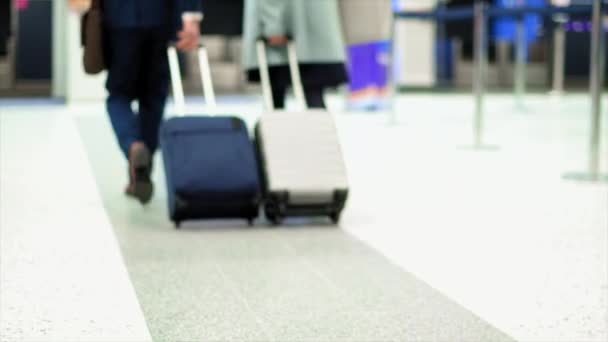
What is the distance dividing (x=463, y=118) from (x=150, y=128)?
19.5 ft

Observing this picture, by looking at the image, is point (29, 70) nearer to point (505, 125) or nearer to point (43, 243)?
point (505, 125)

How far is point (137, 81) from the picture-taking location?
192 inches

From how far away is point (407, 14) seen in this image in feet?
30.3

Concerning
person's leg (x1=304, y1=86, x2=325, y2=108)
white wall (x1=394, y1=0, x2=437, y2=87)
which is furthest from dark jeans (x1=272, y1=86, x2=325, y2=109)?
white wall (x1=394, y1=0, x2=437, y2=87)

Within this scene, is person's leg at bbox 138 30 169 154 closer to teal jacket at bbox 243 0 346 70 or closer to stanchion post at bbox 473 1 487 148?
teal jacket at bbox 243 0 346 70

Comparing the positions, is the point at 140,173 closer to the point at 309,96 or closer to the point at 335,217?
the point at 335,217

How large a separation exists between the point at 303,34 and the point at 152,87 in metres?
0.64

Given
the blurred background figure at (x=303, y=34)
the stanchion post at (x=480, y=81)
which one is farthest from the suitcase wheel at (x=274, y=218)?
the stanchion post at (x=480, y=81)

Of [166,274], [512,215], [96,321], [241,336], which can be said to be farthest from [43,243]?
[512,215]

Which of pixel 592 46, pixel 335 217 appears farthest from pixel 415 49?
Answer: pixel 335 217

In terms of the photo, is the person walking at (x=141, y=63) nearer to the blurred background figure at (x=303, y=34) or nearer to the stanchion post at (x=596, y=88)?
the blurred background figure at (x=303, y=34)

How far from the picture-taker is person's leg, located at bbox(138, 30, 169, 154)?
4762 millimetres

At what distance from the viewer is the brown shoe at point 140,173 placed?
14.7 feet

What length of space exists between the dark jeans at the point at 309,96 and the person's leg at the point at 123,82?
0.60 m
